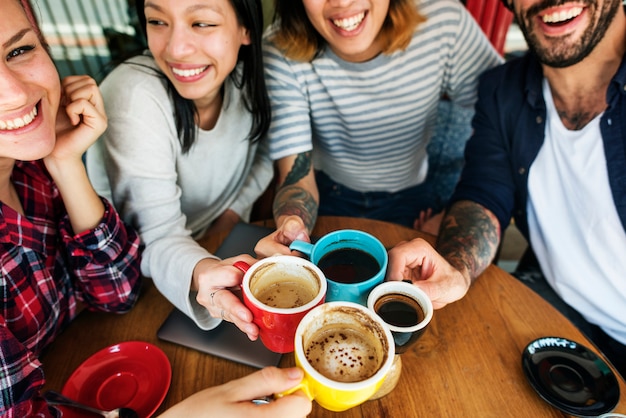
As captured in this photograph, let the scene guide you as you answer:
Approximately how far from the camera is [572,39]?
1273 mm

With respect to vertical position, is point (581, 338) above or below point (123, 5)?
below

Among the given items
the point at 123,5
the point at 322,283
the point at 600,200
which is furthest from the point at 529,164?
the point at 123,5

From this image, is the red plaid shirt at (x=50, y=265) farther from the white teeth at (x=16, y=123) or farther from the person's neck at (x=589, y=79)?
the person's neck at (x=589, y=79)

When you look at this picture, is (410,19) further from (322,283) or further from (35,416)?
(35,416)

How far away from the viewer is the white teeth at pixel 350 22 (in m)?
1.49

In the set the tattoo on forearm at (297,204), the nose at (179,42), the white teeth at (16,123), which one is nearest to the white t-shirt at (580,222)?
the tattoo on forearm at (297,204)

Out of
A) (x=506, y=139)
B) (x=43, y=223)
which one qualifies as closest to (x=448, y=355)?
(x=506, y=139)

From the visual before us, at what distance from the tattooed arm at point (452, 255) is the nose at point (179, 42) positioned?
0.87 metres

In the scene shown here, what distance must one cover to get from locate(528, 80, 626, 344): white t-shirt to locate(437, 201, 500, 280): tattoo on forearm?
0.22 metres

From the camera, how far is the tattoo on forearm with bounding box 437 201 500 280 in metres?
1.27

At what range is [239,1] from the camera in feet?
4.44

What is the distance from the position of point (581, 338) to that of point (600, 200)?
491 mm

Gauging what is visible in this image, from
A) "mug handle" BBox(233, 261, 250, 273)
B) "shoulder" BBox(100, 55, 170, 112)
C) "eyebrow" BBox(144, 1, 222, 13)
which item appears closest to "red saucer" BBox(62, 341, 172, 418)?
"mug handle" BBox(233, 261, 250, 273)

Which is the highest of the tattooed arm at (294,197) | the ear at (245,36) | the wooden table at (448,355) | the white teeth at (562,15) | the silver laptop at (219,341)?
the white teeth at (562,15)
